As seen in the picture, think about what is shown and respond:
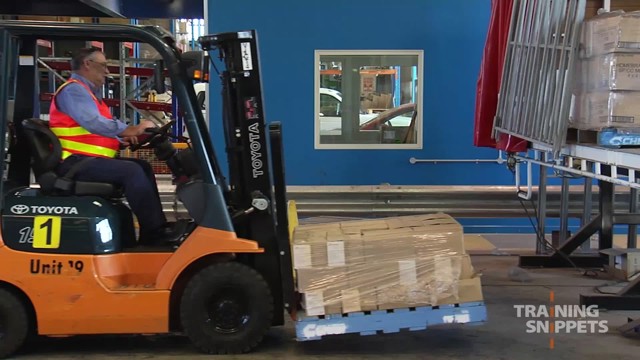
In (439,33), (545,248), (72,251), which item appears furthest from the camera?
(439,33)

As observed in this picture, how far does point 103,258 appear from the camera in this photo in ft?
15.3

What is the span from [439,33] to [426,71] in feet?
1.77

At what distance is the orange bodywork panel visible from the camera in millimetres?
4562

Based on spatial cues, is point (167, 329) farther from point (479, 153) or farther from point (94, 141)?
point (479, 153)

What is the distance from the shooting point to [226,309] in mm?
4672

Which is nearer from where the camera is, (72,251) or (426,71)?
(72,251)

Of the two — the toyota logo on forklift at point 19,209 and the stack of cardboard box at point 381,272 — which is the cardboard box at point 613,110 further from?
the toyota logo on forklift at point 19,209

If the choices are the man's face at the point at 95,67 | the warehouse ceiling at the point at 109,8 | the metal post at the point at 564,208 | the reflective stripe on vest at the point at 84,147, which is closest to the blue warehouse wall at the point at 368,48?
the metal post at the point at 564,208

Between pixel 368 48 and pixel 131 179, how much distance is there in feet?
16.5

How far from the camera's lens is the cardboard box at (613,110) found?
4.67 metres

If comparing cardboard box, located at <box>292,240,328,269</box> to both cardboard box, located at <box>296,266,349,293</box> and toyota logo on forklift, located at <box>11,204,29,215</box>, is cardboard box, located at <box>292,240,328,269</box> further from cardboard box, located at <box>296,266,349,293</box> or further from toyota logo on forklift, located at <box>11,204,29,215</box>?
toyota logo on forklift, located at <box>11,204,29,215</box>

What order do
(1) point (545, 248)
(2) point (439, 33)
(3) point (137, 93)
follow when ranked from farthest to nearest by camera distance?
(3) point (137, 93), (2) point (439, 33), (1) point (545, 248)

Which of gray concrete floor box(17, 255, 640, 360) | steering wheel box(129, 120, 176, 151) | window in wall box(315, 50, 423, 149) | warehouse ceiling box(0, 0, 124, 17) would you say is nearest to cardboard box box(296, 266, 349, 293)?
gray concrete floor box(17, 255, 640, 360)

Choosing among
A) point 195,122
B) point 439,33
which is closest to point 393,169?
point 439,33
